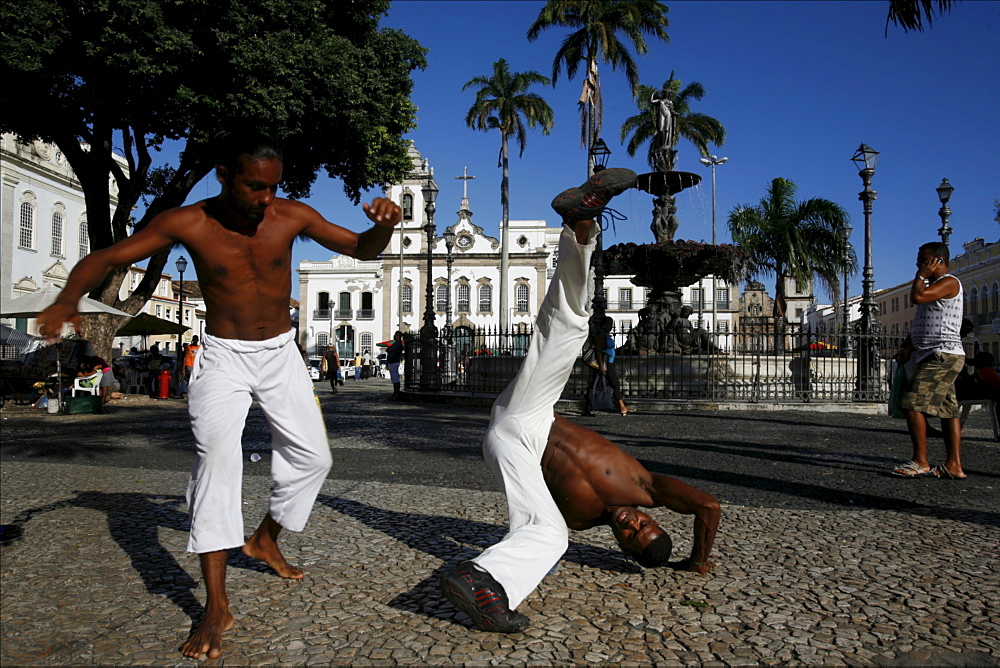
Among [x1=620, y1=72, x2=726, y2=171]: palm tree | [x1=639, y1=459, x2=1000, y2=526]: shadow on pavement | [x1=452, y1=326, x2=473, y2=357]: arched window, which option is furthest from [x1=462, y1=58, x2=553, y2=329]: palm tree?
[x1=639, y1=459, x2=1000, y2=526]: shadow on pavement

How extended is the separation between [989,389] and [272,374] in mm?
8514

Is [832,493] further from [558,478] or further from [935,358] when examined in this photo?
[558,478]

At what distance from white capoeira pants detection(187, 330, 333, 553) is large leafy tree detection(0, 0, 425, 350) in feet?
33.2

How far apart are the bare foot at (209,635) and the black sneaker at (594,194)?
1864mm

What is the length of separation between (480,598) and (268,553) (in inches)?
48.0

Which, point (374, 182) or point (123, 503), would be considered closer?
point (123, 503)

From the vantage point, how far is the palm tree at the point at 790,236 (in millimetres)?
32125

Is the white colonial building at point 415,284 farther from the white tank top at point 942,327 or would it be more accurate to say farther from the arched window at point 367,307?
the white tank top at point 942,327

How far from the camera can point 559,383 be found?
288 cm

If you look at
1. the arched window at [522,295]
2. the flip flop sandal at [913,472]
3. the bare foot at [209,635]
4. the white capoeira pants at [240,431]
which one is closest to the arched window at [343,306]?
the arched window at [522,295]

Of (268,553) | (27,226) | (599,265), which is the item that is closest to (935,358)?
(268,553)

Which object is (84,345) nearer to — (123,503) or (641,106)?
(123,503)

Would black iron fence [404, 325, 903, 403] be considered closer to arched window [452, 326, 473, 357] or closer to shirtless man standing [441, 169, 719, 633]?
arched window [452, 326, 473, 357]

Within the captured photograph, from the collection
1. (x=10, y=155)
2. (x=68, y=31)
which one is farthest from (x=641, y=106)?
(x=10, y=155)
